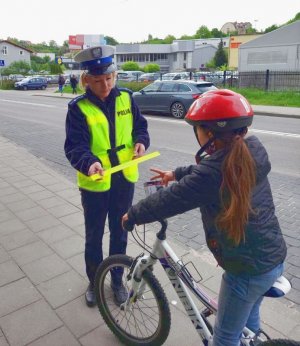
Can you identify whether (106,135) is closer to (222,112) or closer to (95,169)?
(95,169)

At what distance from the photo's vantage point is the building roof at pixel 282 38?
29844mm

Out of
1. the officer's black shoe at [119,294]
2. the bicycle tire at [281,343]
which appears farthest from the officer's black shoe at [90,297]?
→ the bicycle tire at [281,343]

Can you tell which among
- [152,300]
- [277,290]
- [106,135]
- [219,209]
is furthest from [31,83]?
[277,290]

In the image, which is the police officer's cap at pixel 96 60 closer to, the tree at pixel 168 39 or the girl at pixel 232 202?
the girl at pixel 232 202

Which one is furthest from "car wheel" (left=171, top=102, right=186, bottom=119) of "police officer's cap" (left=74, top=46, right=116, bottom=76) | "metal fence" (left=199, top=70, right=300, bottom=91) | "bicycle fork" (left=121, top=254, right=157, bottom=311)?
"bicycle fork" (left=121, top=254, right=157, bottom=311)

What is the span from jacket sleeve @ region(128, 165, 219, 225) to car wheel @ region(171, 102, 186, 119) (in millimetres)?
12676

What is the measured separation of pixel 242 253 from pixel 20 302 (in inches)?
83.3

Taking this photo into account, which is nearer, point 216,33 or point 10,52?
point 10,52

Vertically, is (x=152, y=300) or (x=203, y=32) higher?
(x=203, y=32)

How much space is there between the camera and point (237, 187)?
151 cm

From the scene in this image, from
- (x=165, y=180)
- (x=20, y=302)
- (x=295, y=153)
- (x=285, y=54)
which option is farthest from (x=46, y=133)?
(x=285, y=54)

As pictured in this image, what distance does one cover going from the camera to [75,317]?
2793 mm

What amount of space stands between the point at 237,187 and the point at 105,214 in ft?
4.92

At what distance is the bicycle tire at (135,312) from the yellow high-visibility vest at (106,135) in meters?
0.56
